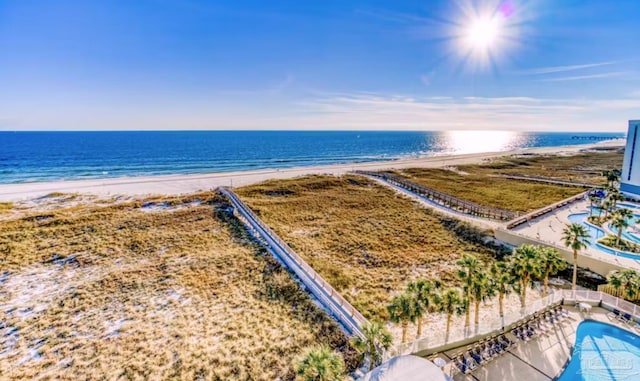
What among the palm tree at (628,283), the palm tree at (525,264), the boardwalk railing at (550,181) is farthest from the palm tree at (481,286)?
the boardwalk railing at (550,181)

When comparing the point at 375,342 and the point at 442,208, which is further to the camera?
the point at 442,208

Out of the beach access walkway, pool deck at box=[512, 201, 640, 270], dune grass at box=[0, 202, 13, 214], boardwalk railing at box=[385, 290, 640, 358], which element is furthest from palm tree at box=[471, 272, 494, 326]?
dune grass at box=[0, 202, 13, 214]

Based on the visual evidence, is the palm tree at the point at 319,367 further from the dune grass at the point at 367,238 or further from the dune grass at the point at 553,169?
the dune grass at the point at 553,169

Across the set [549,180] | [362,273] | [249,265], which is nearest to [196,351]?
[249,265]

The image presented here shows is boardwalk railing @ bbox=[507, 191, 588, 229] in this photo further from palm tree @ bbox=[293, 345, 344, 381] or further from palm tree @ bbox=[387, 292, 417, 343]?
palm tree @ bbox=[293, 345, 344, 381]

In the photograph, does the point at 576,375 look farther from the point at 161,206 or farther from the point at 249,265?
the point at 161,206

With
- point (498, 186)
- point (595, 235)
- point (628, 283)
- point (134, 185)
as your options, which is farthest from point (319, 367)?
point (134, 185)

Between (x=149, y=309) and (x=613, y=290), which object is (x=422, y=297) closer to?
(x=613, y=290)
